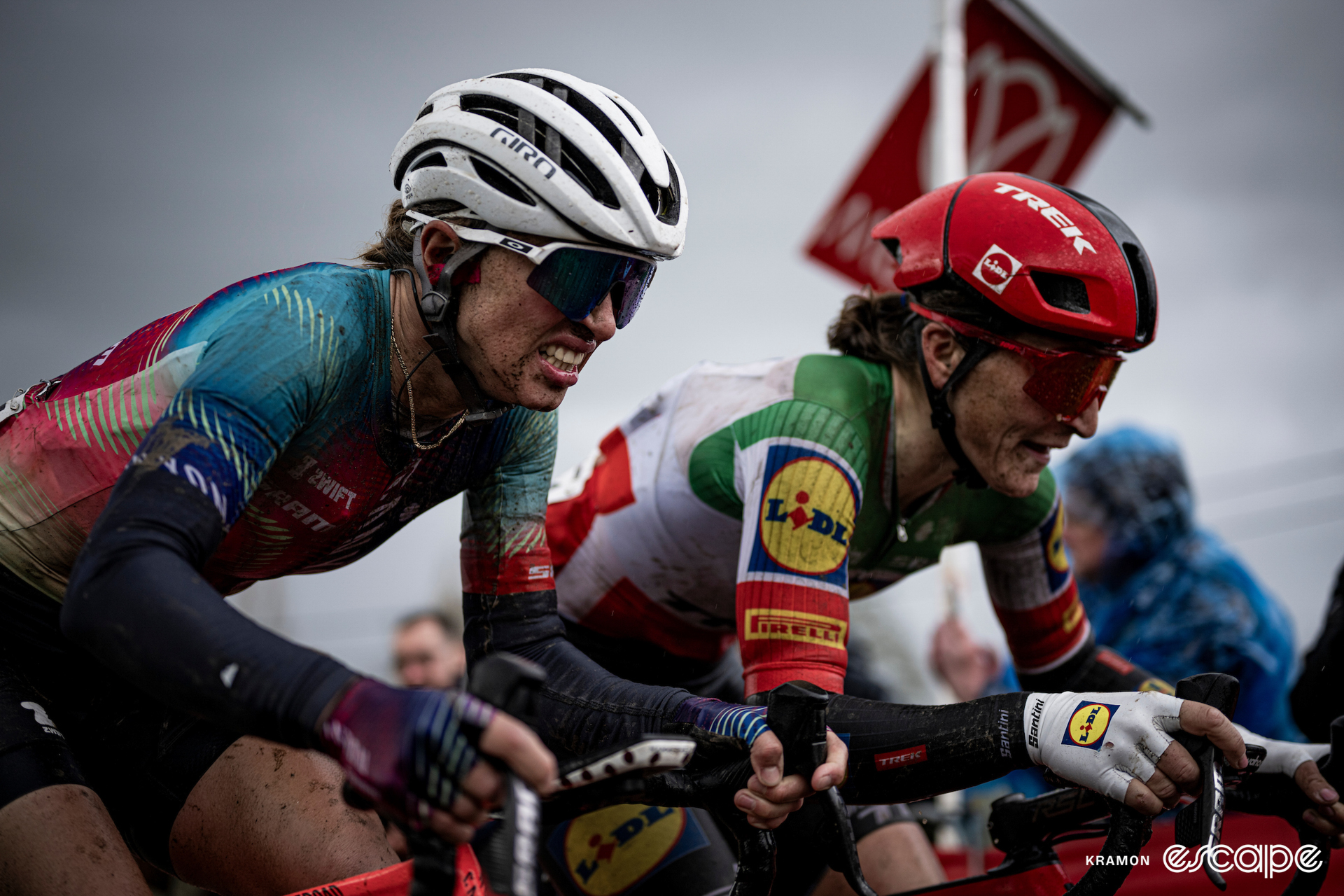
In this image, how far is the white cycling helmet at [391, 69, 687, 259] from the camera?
2.31m

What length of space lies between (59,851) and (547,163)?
1628 millimetres

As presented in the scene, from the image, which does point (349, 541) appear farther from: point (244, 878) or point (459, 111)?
point (459, 111)

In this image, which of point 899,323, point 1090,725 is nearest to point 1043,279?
point 899,323

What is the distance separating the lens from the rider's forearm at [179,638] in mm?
1506

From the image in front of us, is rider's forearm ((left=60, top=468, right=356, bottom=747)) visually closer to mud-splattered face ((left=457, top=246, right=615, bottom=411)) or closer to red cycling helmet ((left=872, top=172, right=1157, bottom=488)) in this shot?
mud-splattered face ((left=457, top=246, right=615, bottom=411))

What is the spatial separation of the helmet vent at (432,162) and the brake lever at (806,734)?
1360 millimetres

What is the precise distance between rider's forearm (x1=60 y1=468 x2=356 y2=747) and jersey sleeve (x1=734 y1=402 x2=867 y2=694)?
1316mm

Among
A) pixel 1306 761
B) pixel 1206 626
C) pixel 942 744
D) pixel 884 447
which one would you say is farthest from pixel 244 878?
pixel 1206 626

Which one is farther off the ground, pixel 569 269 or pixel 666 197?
pixel 666 197

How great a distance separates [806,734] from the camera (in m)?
2.11

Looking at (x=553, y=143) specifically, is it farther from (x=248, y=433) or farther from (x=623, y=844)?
(x=623, y=844)

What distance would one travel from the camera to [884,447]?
3176mm

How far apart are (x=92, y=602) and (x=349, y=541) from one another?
97 centimetres

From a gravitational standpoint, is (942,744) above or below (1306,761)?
below
